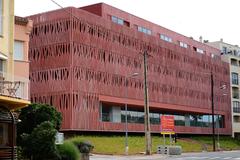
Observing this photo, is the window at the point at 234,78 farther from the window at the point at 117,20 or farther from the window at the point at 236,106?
the window at the point at 117,20

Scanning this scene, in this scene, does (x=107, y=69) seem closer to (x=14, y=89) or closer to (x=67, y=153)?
(x=67, y=153)

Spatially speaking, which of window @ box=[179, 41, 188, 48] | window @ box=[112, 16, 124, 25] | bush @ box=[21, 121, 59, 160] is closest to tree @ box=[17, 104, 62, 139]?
bush @ box=[21, 121, 59, 160]

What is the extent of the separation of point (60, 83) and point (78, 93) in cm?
267

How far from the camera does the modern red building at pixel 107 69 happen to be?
204 ft

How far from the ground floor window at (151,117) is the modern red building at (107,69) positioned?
15 cm

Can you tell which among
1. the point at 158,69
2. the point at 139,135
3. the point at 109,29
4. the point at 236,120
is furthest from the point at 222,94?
the point at 109,29

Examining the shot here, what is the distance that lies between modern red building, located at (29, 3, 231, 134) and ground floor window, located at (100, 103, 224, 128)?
15cm

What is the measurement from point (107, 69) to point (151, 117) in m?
16.9

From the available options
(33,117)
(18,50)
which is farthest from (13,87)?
(18,50)

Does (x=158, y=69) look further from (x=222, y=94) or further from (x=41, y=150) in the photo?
(x=41, y=150)

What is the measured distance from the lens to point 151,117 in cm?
8081

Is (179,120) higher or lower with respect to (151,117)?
lower

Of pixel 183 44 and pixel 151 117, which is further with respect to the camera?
pixel 183 44

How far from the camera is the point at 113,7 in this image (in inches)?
2911
